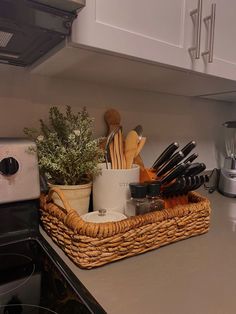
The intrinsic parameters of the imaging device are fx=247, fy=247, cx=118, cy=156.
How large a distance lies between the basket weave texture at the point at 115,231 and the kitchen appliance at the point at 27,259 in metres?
0.04

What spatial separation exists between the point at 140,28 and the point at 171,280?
1.87ft

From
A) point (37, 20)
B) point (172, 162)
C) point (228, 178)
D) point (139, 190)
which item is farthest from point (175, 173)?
point (228, 178)

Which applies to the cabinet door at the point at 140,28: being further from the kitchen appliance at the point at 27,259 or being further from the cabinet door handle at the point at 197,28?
the kitchen appliance at the point at 27,259

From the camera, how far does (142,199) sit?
0.62 meters

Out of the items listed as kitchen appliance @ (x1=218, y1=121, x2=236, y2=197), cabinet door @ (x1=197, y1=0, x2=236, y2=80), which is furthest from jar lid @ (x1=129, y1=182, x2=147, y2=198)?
kitchen appliance @ (x1=218, y1=121, x2=236, y2=197)

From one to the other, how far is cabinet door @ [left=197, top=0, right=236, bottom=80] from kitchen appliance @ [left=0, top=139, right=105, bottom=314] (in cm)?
58

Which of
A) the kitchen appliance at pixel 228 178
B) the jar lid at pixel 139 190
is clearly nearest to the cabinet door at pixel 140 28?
the jar lid at pixel 139 190

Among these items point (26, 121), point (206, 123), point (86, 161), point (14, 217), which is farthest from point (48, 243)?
point (206, 123)

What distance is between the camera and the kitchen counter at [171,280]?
16.2 inches

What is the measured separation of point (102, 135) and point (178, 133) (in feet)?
1.40

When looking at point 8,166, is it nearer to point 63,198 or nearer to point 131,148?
point 63,198

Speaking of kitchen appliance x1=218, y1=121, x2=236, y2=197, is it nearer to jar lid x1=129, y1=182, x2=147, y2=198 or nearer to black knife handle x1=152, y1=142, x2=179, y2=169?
Result: black knife handle x1=152, y1=142, x2=179, y2=169

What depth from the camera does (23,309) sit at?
1.34ft

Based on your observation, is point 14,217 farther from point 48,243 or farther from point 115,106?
point 115,106
